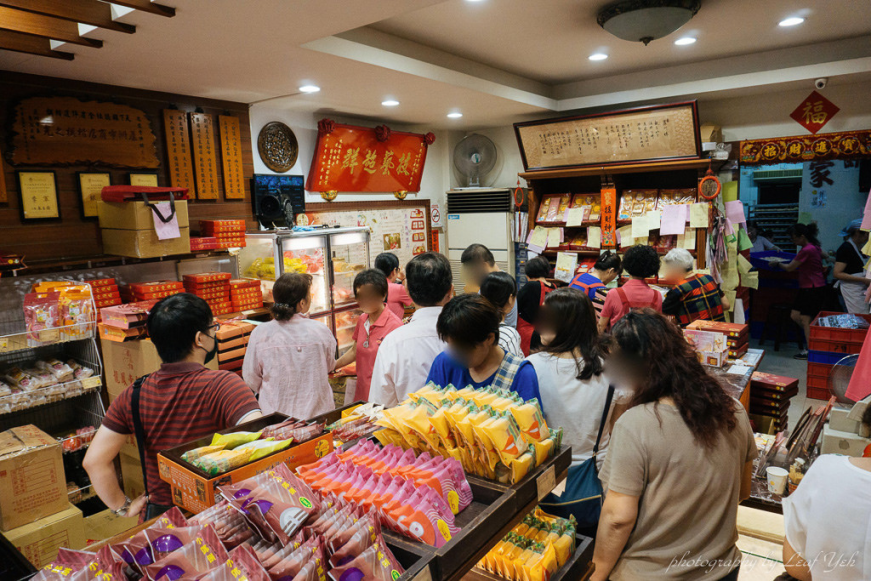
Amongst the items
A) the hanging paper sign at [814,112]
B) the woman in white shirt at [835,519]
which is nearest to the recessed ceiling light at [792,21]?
the hanging paper sign at [814,112]

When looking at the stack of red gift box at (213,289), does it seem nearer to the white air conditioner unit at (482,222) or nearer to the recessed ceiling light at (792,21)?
the white air conditioner unit at (482,222)

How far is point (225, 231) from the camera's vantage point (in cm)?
424

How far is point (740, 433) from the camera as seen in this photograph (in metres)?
1.58

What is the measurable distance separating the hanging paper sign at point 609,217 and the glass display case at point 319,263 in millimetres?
2645

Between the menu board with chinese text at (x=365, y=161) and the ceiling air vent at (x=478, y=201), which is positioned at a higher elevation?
the menu board with chinese text at (x=365, y=161)

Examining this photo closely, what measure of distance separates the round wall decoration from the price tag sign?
4.35 meters

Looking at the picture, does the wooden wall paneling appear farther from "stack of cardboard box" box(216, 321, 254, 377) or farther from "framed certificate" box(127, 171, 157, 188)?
"stack of cardboard box" box(216, 321, 254, 377)

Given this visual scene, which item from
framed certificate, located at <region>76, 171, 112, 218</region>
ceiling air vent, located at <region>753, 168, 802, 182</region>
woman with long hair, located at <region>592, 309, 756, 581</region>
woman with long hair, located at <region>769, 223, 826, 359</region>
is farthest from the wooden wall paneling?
ceiling air vent, located at <region>753, 168, 802, 182</region>

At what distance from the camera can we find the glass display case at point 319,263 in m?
4.57

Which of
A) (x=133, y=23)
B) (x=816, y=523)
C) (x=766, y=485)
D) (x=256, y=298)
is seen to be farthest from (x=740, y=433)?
(x=256, y=298)

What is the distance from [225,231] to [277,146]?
4.07 ft

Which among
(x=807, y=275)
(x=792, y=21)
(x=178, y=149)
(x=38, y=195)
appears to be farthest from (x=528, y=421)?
Result: (x=807, y=275)

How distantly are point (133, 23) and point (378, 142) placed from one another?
3411 mm

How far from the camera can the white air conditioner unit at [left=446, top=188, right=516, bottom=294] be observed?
6.59 metres
